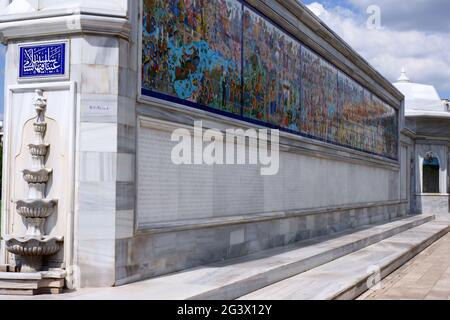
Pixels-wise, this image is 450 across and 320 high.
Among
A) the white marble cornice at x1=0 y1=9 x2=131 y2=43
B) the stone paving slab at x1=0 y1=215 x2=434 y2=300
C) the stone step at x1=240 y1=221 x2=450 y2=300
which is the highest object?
the white marble cornice at x1=0 y1=9 x2=131 y2=43

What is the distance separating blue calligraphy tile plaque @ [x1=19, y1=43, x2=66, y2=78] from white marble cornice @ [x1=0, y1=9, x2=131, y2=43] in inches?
7.3

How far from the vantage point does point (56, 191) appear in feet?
26.8

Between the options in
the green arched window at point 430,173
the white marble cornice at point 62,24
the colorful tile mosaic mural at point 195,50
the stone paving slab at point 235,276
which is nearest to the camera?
the stone paving slab at point 235,276

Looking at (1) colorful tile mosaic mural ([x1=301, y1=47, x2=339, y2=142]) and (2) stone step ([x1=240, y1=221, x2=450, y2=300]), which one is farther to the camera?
(1) colorful tile mosaic mural ([x1=301, y1=47, x2=339, y2=142])

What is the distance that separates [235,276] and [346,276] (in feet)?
8.23

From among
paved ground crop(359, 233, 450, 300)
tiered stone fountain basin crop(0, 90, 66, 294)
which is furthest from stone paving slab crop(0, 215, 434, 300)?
paved ground crop(359, 233, 450, 300)

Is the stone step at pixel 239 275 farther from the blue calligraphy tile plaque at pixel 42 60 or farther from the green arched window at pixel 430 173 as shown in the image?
the green arched window at pixel 430 173

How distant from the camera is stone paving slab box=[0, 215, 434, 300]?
298 inches

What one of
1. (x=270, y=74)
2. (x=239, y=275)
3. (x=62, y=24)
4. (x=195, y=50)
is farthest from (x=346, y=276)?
(x=62, y=24)

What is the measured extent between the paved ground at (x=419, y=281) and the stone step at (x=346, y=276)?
0.21 m

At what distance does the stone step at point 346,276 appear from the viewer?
8.98m

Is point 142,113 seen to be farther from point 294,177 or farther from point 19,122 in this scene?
point 294,177

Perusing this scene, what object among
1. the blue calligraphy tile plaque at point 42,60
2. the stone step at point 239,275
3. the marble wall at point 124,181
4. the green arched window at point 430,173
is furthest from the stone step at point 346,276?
the green arched window at point 430,173

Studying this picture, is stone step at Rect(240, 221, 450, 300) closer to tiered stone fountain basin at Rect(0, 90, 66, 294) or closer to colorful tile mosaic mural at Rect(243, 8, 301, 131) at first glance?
tiered stone fountain basin at Rect(0, 90, 66, 294)
